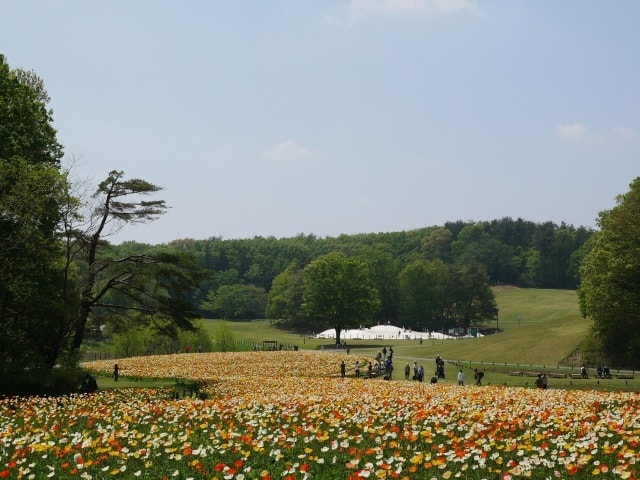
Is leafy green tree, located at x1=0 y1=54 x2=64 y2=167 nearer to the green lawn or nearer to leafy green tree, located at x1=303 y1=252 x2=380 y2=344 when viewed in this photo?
the green lawn

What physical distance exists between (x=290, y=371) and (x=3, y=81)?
27.8m

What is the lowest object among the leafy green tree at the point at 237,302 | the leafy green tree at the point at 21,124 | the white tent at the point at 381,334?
the white tent at the point at 381,334

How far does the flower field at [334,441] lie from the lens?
8766mm

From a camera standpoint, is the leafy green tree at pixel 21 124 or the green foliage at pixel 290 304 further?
the green foliage at pixel 290 304

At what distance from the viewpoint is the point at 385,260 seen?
14950 centimetres

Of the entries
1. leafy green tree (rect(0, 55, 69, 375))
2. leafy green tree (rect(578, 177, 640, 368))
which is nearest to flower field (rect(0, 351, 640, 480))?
leafy green tree (rect(0, 55, 69, 375))

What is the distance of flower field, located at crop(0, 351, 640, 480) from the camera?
8766 mm

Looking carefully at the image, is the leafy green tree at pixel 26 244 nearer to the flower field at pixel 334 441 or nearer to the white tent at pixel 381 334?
the flower field at pixel 334 441

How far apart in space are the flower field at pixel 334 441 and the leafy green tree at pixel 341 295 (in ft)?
281

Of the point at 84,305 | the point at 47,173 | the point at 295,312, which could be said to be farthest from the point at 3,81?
the point at 295,312

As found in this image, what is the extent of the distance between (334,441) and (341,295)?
315 feet

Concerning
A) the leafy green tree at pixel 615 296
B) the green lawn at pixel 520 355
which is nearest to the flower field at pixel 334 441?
the green lawn at pixel 520 355

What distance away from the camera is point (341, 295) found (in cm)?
10544

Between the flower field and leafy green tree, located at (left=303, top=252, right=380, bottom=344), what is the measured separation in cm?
8551
